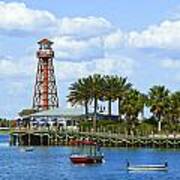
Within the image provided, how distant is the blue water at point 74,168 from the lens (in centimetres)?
11069

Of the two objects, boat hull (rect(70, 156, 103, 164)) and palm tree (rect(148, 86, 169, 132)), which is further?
palm tree (rect(148, 86, 169, 132))

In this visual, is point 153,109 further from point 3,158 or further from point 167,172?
point 167,172

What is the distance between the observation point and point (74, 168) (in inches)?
5039

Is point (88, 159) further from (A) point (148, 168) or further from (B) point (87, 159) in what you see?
(A) point (148, 168)

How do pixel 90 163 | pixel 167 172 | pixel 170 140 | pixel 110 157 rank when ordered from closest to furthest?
pixel 167 172 → pixel 90 163 → pixel 110 157 → pixel 170 140

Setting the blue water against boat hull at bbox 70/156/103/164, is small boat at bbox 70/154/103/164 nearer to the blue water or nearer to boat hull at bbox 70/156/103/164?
boat hull at bbox 70/156/103/164

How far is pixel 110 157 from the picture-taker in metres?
154

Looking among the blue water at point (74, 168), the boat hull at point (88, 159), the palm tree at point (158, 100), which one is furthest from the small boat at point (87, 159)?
the palm tree at point (158, 100)

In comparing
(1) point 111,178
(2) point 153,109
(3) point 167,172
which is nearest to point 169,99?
(2) point 153,109

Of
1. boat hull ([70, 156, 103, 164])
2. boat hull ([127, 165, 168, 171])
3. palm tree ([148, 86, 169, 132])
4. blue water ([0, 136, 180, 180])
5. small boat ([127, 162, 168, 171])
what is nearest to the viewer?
blue water ([0, 136, 180, 180])

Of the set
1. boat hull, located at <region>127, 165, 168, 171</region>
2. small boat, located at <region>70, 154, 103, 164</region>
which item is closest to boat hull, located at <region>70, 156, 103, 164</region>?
small boat, located at <region>70, 154, 103, 164</region>

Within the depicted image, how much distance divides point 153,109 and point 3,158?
4943cm

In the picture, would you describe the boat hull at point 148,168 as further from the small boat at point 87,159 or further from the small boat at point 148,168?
the small boat at point 87,159

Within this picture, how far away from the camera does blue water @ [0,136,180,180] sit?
111 metres
